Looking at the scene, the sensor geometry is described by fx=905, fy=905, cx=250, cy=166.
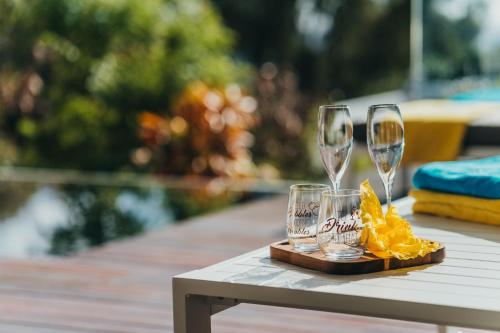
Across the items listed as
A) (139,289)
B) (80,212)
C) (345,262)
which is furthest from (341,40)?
(345,262)

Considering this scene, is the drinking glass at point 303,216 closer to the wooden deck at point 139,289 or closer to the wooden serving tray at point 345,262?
the wooden serving tray at point 345,262

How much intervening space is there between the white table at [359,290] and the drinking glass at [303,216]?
54 millimetres

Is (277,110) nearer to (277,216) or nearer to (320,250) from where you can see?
(277,216)

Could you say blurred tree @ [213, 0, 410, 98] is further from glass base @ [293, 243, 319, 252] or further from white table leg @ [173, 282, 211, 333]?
white table leg @ [173, 282, 211, 333]

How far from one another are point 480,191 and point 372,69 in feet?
27.0

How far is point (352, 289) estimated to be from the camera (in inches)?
53.9

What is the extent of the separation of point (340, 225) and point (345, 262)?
6 centimetres

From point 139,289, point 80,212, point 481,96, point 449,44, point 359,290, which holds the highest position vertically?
point 449,44

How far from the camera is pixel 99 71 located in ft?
26.2

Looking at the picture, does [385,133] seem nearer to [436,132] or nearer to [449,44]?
[436,132]

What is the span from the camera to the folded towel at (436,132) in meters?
4.16

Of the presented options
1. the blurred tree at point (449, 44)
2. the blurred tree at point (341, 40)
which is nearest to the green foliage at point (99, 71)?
the blurred tree at point (341, 40)

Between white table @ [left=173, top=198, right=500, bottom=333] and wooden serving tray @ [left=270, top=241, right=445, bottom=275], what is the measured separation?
0.01 m

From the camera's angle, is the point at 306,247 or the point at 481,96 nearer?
the point at 306,247
